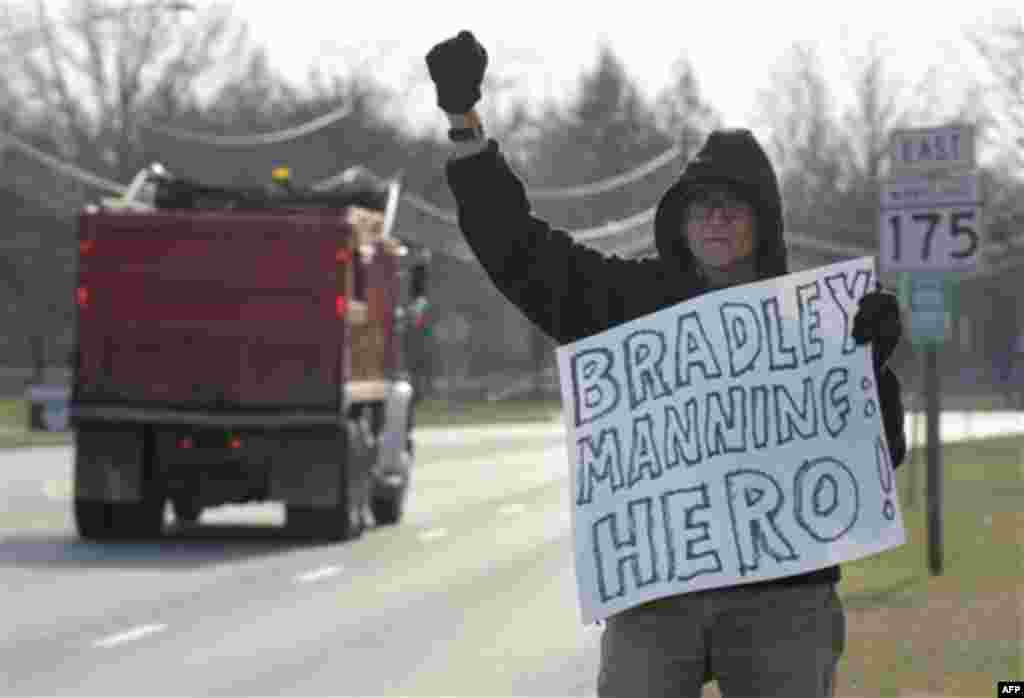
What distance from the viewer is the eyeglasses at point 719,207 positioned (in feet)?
18.1

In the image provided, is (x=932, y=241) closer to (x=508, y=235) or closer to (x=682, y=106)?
(x=508, y=235)

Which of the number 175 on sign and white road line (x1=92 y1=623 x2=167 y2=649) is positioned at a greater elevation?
the number 175 on sign

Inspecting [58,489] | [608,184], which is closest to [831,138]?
[608,184]

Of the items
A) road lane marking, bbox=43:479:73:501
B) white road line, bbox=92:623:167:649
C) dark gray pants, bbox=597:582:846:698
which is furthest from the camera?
road lane marking, bbox=43:479:73:501

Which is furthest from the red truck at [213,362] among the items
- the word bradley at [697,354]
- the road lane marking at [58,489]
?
the word bradley at [697,354]

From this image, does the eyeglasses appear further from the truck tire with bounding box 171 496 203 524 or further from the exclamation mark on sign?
the truck tire with bounding box 171 496 203 524

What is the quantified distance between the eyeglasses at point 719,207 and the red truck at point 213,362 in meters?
14.8

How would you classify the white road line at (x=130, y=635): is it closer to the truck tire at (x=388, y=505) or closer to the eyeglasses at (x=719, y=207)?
the eyeglasses at (x=719, y=207)

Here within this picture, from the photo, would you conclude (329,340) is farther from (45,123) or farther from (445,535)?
(45,123)

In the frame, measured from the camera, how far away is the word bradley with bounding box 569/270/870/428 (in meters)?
5.59

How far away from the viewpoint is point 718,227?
5516 mm

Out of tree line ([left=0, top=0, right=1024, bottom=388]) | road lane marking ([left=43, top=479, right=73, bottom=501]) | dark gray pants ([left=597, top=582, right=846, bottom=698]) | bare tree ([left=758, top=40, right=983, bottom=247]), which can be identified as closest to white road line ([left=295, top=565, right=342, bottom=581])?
road lane marking ([left=43, top=479, right=73, bottom=501])

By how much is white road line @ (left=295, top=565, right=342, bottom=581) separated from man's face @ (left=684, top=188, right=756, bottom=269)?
1202 cm

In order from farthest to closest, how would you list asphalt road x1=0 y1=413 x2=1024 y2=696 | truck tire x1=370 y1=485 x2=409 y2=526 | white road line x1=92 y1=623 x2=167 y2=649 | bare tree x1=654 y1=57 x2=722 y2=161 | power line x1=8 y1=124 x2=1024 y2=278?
bare tree x1=654 y1=57 x2=722 y2=161
power line x1=8 y1=124 x2=1024 y2=278
truck tire x1=370 y1=485 x2=409 y2=526
white road line x1=92 y1=623 x2=167 y2=649
asphalt road x1=0 y1=413 x2=1024 y2=696
